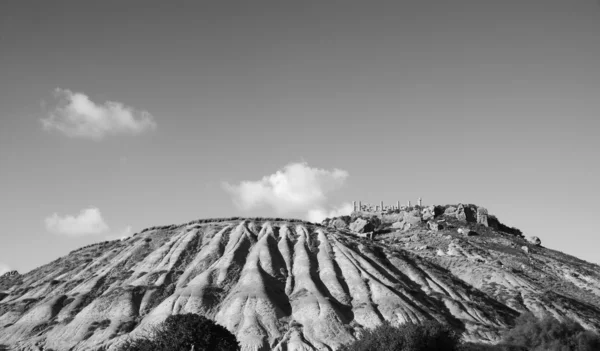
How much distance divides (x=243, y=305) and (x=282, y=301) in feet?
24.2

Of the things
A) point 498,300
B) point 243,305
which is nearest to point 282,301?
point 243,305

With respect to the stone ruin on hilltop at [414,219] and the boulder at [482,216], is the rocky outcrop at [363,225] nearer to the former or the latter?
the stone ruin on hilltop at [414,219]

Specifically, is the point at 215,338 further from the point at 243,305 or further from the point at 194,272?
the point at 194,272

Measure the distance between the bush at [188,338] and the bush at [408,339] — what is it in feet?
50.8

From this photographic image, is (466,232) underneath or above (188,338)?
above

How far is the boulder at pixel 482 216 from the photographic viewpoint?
531 feet

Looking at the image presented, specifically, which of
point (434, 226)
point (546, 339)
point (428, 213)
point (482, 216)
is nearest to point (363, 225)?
point (434, 226)

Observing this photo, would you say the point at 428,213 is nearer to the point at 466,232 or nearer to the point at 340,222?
the point at 466,232

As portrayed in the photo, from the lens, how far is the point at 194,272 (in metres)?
→ 101

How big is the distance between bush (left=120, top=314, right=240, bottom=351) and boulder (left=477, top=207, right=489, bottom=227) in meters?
113

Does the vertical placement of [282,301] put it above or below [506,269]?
below

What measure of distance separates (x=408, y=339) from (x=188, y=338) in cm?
2597

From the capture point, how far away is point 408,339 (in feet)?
210

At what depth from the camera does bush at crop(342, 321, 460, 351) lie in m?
63.8
